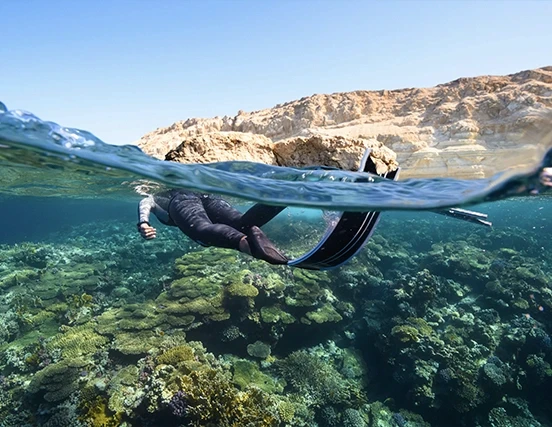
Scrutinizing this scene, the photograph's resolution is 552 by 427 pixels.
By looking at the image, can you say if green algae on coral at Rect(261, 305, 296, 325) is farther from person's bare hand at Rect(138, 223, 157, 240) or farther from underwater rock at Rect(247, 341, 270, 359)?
person's bare hand at Rect(138, 223, 157, 240)

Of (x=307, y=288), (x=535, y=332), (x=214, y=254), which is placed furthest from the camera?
(x=214, y=254)

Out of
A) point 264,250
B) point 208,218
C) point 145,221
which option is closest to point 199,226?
point 208,218

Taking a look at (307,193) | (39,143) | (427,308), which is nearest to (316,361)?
(427,308)

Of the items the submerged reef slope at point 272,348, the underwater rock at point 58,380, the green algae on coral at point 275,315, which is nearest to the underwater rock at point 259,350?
the submerged reef slope at point 272,348

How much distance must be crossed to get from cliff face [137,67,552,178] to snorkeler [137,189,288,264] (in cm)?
456

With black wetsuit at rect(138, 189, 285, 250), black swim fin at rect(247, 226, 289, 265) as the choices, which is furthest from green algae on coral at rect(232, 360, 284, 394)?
black swim fin at rect(247, 226, 289, 265)

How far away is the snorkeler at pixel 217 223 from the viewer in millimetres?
4305

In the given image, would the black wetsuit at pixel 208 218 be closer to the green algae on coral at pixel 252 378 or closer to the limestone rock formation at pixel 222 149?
the limestone rock formation at pixel 222 149

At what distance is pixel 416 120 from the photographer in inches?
547

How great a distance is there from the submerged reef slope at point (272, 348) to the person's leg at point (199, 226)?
4.10 m

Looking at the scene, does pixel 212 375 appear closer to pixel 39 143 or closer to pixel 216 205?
pixel 216 205

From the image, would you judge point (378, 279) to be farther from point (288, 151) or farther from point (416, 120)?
point (288, 151)

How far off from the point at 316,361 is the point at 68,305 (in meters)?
9.94

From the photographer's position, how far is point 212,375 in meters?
7.55
